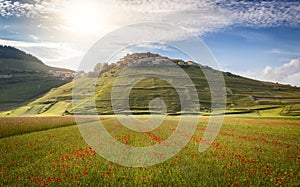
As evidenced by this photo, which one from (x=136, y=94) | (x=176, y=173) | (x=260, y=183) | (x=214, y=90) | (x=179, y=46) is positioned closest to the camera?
(x=260, y=183)

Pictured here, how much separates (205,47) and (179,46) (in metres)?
2.81

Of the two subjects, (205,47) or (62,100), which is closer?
(205,47)

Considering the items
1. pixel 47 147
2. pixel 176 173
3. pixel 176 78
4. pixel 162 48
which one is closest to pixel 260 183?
pixel 176 173

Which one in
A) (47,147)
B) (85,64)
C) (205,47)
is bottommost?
(47,147)

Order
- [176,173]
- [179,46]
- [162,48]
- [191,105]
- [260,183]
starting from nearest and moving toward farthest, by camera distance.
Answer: [260,183] < [176,173] < [179,46] < [162,48] < [191,105]

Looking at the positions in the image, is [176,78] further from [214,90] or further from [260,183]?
[260,183]

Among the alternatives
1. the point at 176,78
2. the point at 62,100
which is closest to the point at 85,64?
the point at 62,100

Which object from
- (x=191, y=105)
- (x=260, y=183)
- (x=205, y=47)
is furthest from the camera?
(x=191, y=105)

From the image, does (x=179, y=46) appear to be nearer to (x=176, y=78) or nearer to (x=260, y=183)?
(x=260, y=183)

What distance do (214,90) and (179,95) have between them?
83.2ft

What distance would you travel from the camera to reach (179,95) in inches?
5989

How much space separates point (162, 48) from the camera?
66.9 feet

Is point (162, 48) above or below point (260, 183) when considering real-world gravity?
above

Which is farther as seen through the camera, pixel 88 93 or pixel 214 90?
pixel 214 90
